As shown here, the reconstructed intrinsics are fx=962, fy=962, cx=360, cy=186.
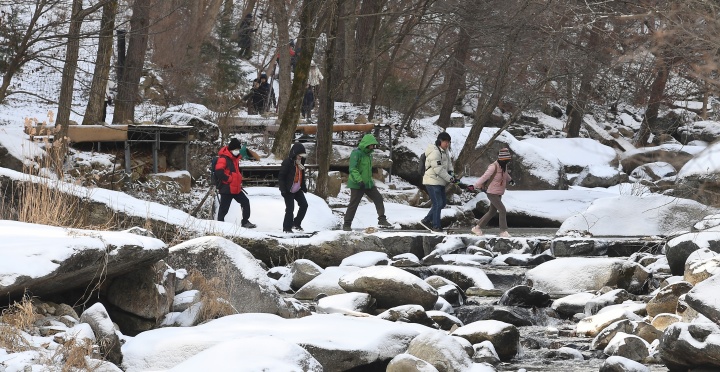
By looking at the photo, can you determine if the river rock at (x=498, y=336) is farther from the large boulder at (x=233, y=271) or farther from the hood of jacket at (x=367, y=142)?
the hood of jacket at (x=367, y=142)

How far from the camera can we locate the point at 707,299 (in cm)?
822

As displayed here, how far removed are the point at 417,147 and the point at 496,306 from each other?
16619mm

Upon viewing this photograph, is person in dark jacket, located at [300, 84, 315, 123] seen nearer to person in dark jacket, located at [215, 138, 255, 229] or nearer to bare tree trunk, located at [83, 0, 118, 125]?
bare tree trunk, located at [83, 0, 118, 125]

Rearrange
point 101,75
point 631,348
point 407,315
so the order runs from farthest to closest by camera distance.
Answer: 1. point 101,75
2. point 407,315
3. point 631,348

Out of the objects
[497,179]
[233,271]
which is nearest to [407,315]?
[233,271]

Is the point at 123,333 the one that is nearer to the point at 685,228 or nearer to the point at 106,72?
the point at 685,228

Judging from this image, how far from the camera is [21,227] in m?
7.51

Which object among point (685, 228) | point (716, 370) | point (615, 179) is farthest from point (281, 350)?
point (615, 179)

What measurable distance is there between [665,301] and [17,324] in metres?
6.47

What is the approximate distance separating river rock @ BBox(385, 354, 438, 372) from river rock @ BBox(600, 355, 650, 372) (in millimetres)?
1547

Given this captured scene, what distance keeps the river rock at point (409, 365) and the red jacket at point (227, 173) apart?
29.8 ft

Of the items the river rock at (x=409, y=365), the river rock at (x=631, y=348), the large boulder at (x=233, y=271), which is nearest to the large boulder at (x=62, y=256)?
the large boulder at (x=233, y=271)

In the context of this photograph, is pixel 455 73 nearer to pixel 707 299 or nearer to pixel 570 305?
pixel 570 305

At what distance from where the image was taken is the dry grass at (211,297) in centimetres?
827
